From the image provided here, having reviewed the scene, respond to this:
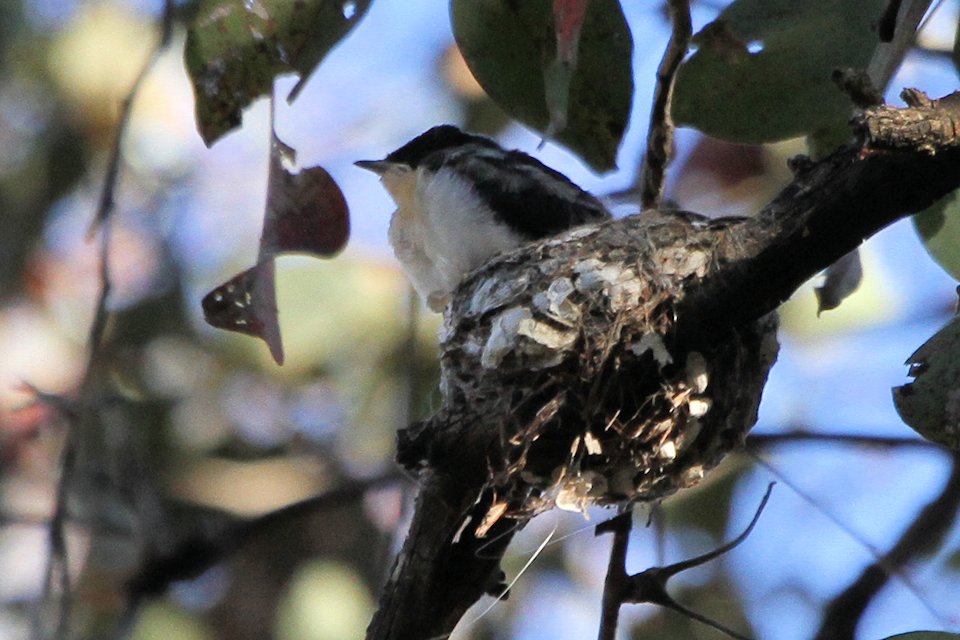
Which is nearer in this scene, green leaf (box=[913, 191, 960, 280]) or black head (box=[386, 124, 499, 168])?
green leaf (box=[913, 191, 960, 280])

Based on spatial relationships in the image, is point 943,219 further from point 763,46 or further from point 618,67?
point 618,67

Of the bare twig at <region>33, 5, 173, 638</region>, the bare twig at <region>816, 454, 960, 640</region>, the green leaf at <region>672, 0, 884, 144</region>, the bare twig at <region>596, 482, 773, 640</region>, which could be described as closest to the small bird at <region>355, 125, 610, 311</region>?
the green leaf at <region>672, 0, 884, 144</region>

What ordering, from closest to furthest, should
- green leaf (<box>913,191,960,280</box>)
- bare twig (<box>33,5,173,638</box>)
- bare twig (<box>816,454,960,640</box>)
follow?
green leaf (<box>913,191,960,280</box>) < bare twig (<box>33,5,173,638</box>) < bare twig (<box>816,454,960,640</box>)

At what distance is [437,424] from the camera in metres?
2.47

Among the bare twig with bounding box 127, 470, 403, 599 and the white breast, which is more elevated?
the white breast

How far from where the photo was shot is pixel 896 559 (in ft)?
13.0

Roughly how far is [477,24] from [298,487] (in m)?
4.22

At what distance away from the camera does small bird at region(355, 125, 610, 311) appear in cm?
356

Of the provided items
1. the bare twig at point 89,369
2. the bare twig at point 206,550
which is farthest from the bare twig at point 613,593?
the bare twig at point 206,550

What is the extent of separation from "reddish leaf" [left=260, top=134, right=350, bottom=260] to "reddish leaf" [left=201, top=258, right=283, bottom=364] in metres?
0.09

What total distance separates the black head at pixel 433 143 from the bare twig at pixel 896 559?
1831mm

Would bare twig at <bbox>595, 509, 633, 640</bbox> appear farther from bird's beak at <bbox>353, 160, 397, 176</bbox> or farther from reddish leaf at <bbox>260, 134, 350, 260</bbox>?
bird's beak at <bbox>353, 160, 397, 176</bbox>

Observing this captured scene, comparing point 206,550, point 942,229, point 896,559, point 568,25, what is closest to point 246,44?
point 568,25

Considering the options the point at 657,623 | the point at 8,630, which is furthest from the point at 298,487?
the point at 657,623
